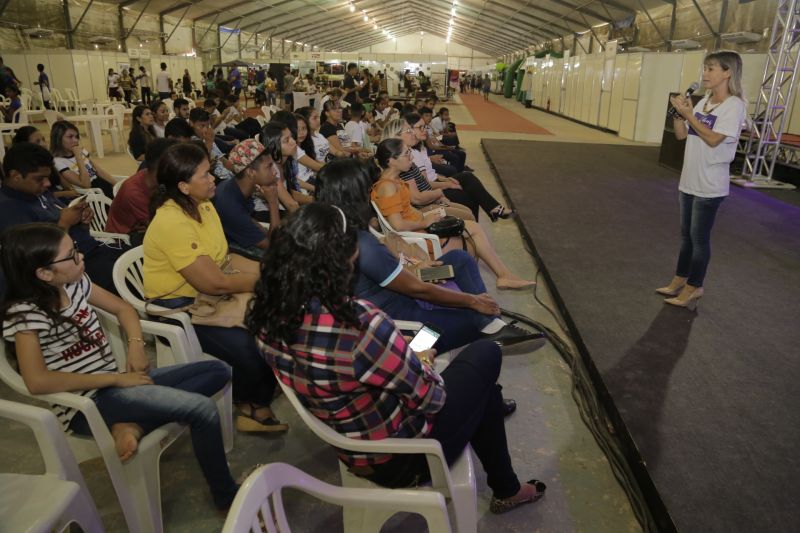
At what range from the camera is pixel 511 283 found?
3777 mm

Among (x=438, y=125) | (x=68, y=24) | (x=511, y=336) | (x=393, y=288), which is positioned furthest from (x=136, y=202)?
(x=68, y=24)

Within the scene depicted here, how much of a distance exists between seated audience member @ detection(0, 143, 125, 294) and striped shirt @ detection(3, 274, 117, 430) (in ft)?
3.27

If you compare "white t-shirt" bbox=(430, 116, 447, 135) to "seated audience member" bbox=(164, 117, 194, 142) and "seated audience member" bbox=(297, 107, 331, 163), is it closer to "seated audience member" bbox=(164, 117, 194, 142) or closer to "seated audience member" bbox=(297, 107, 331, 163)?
"seated audience member" bbox=(297, 107, 331, 163)

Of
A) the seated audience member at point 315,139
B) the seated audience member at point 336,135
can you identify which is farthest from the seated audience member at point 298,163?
the seated audience member at point 336,135

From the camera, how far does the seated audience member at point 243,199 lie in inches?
110

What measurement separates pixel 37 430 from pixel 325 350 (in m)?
0.90

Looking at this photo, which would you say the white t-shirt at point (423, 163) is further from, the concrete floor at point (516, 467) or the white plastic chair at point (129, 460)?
the white plastic chair at point (129, 460)

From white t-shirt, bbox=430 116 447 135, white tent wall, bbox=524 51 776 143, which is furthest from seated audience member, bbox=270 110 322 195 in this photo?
white tent wall, bbox=524 51 776 143

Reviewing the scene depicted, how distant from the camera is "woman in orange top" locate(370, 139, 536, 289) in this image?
3406 mm

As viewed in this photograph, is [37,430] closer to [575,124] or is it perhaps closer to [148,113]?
[148,113]

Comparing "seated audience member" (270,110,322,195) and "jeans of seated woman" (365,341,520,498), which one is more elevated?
"seated audience member" (270,110,322,195)

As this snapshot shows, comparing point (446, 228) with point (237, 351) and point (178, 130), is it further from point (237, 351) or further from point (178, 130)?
point (178, 130)

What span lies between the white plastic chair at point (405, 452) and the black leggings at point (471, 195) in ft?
11.4

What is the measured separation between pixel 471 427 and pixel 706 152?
2301mm
